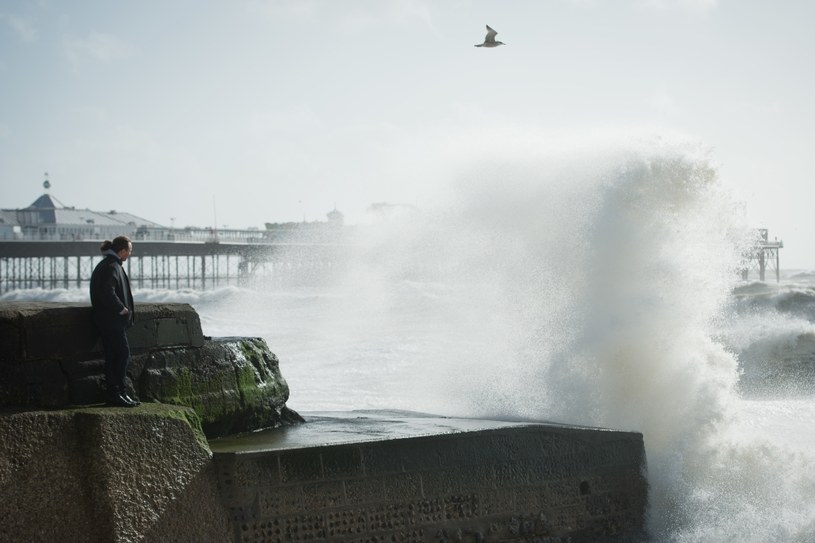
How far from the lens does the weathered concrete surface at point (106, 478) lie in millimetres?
5449

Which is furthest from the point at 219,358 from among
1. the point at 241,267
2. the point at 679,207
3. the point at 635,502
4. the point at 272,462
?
the point at 241,267

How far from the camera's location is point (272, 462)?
6445 mm

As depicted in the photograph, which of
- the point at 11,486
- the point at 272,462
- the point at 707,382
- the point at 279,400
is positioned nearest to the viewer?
the point at 11,486

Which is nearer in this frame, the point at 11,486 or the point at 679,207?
the point at 11,486

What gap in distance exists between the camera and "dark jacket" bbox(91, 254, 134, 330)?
622 centimetres

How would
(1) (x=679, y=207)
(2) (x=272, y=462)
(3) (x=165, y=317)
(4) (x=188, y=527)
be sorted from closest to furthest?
1. (4) (x=188, y=527)
2. (2) (x=272, y=462)
3. (3) (x=165, y=317)
4. (1) (x=679, y=207)

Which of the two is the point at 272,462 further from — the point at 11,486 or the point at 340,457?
the point at 11,486

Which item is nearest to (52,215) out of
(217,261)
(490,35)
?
(217,261)

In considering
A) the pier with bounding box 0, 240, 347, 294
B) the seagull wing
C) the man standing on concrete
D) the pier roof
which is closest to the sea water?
the seagull wing

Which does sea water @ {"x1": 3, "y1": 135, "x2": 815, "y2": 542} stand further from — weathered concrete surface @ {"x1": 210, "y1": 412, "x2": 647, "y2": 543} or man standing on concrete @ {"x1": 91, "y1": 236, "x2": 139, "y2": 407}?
man standing on concrete @ {"x1": 91, "y1": 236, "x2": 139, "y2": 407}

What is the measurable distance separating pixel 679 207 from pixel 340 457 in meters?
6.87

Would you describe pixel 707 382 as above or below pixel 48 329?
below

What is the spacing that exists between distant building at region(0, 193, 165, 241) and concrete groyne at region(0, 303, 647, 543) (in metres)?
76.9

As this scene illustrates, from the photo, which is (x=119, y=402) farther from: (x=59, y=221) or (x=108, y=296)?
(x=59, y=221)
